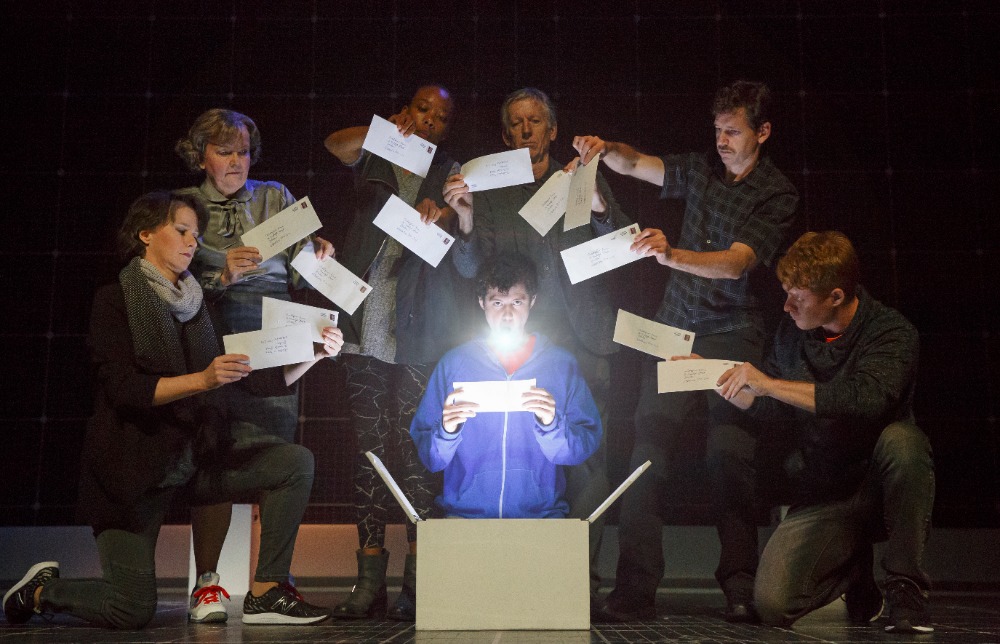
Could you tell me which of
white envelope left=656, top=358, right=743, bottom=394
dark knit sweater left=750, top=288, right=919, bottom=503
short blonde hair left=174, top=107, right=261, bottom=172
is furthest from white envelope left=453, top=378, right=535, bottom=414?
short blonde hair left=174, top=107, right=261, bottom=172

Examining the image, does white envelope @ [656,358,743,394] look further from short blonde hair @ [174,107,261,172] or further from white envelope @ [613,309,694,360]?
short blonde hair @ [174,107,261,172]

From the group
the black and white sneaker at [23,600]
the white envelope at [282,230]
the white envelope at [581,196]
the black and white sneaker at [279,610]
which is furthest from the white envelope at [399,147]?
the black and white sneaker at [23,600]

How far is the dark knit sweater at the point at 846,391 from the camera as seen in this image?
9.24ft

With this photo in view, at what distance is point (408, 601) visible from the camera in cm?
311

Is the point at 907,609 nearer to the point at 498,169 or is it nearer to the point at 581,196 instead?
the point at 581,196

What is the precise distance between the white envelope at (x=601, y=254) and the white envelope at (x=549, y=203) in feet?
0.52

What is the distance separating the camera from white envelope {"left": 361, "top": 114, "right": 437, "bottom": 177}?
348 centimetres

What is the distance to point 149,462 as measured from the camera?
2975mm

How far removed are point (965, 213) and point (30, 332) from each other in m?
4.22

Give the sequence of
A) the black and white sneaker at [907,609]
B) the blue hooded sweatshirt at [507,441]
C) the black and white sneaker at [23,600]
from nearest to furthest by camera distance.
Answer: the black and white sneaker at [907,609], the black and white sneaker at [23,600], the blue hooded sweatshirt at [507,441]

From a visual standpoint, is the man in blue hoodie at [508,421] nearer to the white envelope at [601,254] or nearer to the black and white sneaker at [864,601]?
the white envelope at [601,254]

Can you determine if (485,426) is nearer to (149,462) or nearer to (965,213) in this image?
(149,462)

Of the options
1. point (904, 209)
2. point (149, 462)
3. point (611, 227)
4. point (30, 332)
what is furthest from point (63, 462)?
point (904, 209)

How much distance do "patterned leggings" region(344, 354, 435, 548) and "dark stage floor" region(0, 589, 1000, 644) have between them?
0.42 m
